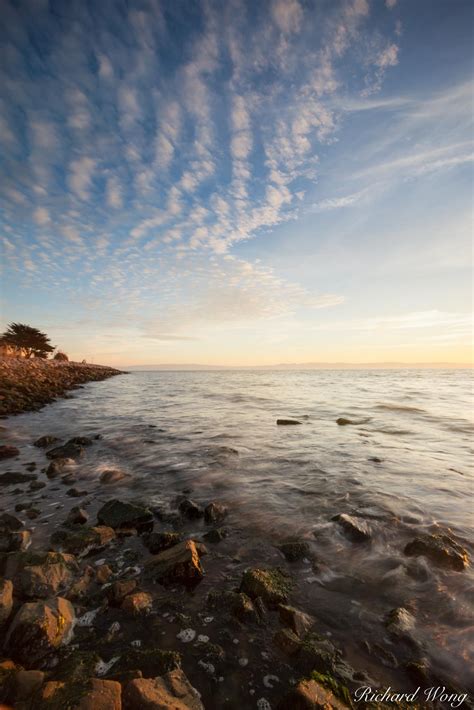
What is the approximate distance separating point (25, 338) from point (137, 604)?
77.0 meters

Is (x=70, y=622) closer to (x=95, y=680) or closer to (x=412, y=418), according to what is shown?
(x=95, y=680)

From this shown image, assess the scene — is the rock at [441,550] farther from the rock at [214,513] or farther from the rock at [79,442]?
the rock at [79,442]

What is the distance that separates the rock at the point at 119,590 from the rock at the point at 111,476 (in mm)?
4446

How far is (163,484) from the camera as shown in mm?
7906

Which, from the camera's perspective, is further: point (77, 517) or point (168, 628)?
point (77, 517)

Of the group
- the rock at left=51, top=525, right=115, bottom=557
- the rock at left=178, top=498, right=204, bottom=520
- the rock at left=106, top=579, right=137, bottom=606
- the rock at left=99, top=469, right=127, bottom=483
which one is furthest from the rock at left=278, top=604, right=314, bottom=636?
the rock at left=99, top=469, right=127, bottom=483

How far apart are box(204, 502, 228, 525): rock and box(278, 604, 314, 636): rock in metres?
2.59

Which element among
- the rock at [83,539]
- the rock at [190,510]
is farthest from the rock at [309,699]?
the rock at [190,510]

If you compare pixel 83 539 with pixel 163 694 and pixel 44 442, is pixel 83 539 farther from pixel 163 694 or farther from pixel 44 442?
pixel 44 442

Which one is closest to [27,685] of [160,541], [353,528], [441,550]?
[160,541]

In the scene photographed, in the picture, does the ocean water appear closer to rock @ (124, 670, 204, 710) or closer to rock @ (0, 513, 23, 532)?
rock @ (0, 513, 23, 532)

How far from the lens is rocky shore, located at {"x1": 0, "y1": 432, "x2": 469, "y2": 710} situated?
8.43 ft

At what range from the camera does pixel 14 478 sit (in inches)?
302

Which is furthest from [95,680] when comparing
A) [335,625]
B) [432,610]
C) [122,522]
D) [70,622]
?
[432,610]
